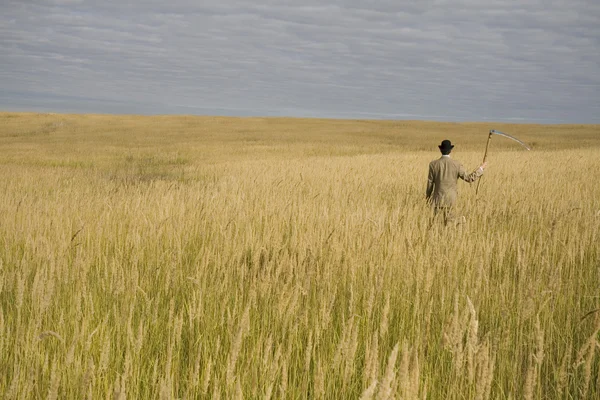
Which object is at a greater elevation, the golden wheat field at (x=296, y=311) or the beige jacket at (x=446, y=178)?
the beige jacket at (x=446, y=178)

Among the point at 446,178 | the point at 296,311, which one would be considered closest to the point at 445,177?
the point at 446,178

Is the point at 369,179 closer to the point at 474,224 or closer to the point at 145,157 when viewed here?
the point at 474,224

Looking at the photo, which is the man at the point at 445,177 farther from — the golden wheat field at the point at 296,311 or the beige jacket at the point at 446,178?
the golden wheat field at the point at 296,311

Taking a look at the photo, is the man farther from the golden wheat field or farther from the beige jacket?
the golden wheat field

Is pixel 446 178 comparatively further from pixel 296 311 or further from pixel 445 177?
pixel 296 311

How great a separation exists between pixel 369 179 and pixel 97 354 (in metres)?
9.42

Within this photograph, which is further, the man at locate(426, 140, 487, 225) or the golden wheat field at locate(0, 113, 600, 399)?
the man at locate(426, 140, 487, 225)

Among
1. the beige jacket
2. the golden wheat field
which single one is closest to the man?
the beige jacket

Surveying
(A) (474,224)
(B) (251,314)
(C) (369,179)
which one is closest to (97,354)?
(B) (251,314)

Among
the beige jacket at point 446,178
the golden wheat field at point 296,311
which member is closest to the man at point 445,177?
the beige jacket at point 446,178

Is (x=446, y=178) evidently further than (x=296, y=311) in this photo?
Yes

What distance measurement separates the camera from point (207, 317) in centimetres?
283

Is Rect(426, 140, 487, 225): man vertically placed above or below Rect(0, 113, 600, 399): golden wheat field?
above

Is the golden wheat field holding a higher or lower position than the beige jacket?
lower
